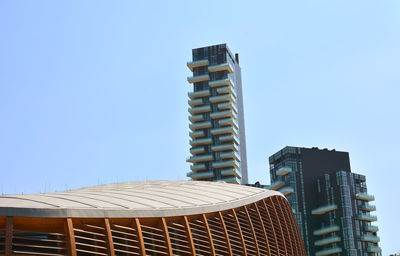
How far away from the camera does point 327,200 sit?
14975 cm

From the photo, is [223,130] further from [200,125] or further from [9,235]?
[9,235]

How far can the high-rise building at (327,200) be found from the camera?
476 feet

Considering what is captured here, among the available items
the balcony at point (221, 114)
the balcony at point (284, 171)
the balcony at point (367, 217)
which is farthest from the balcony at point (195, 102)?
the balcony at point (367, 217)

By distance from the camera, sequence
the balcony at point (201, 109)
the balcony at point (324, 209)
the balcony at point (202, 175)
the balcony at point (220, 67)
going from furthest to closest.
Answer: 1. the balcony at point (220, 67)
2. the balcony at point (201, 109)
3. the balcony at point (202, 175)
4. the balcony at point (324, 209)

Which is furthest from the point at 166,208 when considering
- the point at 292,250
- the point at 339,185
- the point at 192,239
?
the point at 339,185

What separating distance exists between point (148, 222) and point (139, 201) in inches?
95.4

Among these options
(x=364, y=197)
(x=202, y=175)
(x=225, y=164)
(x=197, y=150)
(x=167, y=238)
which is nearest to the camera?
(x=167, y=238)

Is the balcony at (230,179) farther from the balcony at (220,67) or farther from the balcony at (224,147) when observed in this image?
the balcony at (220,67)

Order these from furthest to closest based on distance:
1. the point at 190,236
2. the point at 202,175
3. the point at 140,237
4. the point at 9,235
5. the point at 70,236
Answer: the point at 202,175
the point at 190,236
the point at 140,237
the point at 70,236
the point at 9,235

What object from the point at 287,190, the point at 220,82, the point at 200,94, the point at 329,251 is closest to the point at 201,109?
the point at 200,94

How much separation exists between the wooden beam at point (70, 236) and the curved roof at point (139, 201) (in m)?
0.45

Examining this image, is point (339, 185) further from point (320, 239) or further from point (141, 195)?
point (141, 195)

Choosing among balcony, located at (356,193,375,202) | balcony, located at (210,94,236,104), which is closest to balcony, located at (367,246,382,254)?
balcony, located at (356,193,375,202)

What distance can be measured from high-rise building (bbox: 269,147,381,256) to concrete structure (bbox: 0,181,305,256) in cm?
9169
